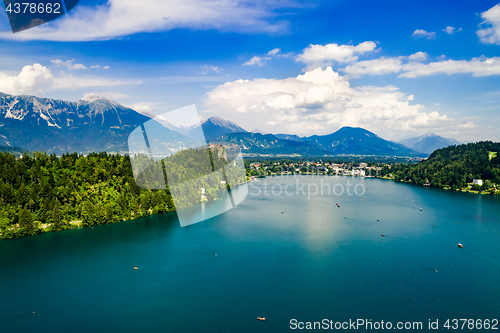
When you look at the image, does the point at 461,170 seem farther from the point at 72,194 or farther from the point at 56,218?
the point at 56,218

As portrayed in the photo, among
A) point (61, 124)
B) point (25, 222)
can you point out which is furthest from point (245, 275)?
point (61, 124)

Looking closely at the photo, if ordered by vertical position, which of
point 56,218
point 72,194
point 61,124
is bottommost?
point 56,218

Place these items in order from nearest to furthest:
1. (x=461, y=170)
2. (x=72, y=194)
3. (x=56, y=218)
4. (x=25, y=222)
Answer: (x=25, y=222) < (x=56, y=218) < (x=72, y=194) < (x=461, y=170)

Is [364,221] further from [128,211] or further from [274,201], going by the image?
[128,211]

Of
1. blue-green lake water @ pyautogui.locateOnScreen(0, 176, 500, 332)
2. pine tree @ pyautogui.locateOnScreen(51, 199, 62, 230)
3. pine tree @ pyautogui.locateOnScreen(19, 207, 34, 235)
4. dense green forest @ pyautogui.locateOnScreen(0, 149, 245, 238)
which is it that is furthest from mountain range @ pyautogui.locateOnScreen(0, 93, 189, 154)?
blue-green lake water @ pyautogui.locateOnScreen(0, 176, 500, 332)

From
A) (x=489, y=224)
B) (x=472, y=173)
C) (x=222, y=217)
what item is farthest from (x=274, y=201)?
(x=472, y=173)

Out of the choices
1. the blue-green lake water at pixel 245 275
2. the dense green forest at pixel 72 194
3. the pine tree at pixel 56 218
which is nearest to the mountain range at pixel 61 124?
the dense green forest at pixel 72 194

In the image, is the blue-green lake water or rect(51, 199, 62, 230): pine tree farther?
rect(51, 199, 62, 230): pine tree

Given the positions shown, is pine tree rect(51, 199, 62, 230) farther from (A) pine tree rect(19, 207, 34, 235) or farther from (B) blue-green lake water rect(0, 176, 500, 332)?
(A) pine tree rect(19, 207, 34, 235)
